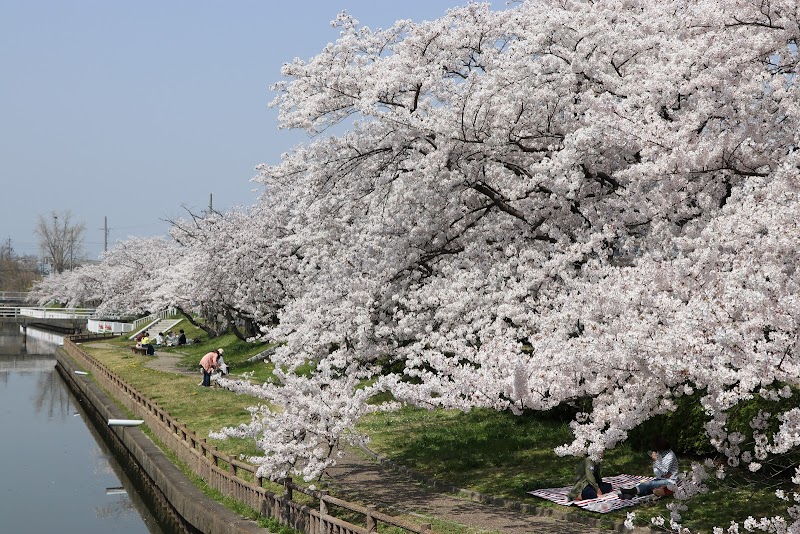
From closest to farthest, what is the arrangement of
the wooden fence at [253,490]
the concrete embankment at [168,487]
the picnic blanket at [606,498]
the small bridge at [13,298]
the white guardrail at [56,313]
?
the wooden fence at [253,490] → the picnic blanket at [606,498] → the concrete embankment at [168,487] → the white guardrail at [56,313] → the small bridge at [13,298]

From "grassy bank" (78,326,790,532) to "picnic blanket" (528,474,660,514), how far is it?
4.5 inches

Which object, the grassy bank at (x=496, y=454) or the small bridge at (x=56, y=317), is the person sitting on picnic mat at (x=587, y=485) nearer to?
the grassy bank at (x=496, y=454)

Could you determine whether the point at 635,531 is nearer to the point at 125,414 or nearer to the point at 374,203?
the point at 374,203

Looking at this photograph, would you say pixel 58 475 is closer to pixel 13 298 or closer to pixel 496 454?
pixel 496 454

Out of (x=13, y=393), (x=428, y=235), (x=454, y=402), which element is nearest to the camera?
(x=454, y=402)

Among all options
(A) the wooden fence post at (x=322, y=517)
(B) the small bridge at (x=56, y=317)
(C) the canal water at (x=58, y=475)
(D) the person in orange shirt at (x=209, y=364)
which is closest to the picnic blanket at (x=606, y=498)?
(A) the wooden fence post at (x=322, y=517)

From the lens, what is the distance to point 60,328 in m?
85.2

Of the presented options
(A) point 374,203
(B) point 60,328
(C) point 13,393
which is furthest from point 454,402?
(B) point 60,328

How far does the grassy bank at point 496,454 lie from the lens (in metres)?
11.8

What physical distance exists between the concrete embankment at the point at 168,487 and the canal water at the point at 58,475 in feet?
1.54

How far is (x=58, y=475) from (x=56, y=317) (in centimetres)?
6000

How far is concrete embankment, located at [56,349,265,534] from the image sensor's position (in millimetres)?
13953

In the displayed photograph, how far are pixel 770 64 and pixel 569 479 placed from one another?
7436 millimetres

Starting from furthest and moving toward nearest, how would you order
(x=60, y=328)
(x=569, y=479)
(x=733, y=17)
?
(x=60, y=328), (x=569, y=479), (x=733, y=17)
